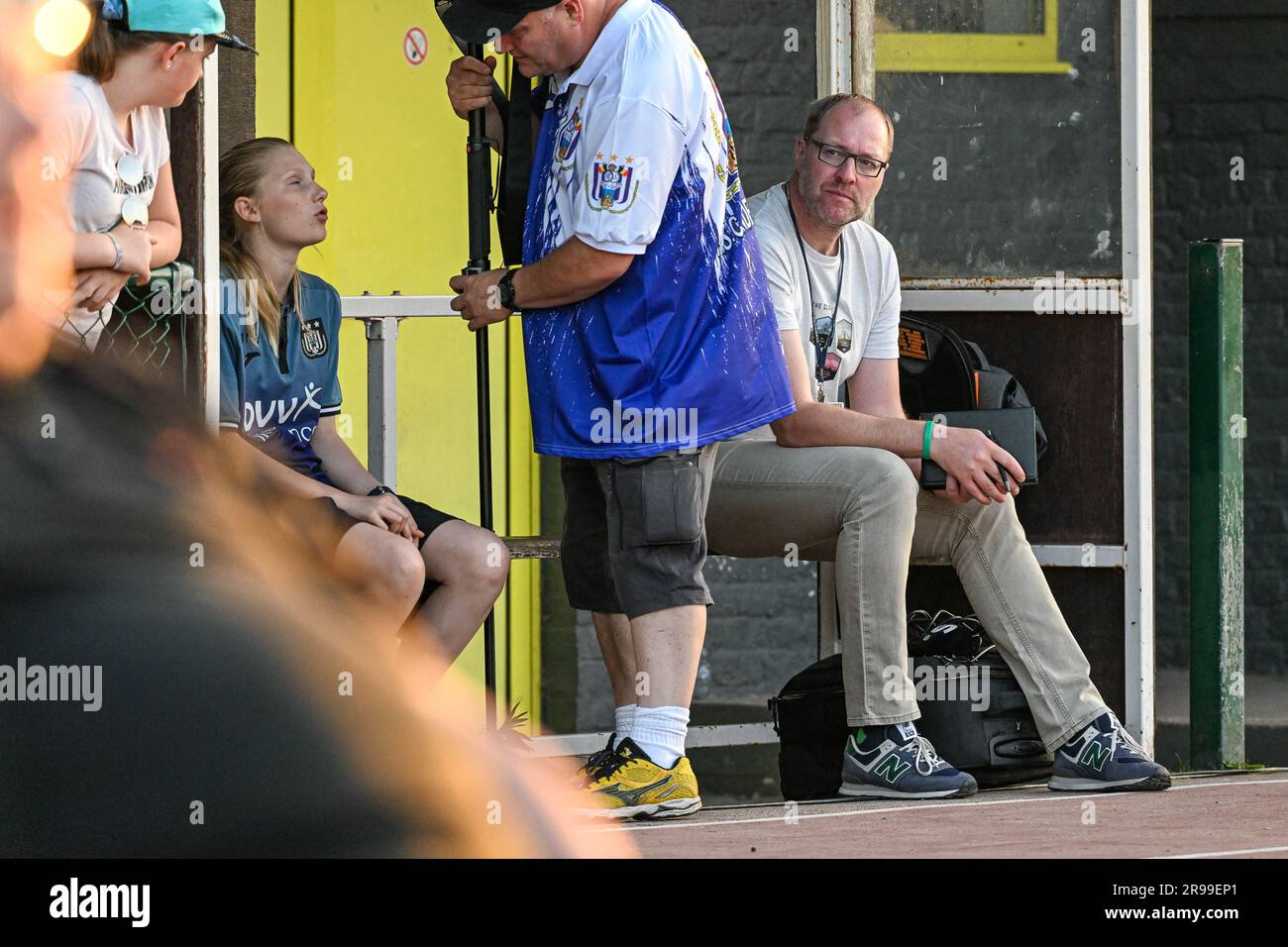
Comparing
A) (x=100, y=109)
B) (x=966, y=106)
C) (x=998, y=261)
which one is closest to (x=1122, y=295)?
(x=998, y=261)

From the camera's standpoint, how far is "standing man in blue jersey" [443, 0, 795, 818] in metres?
3.22

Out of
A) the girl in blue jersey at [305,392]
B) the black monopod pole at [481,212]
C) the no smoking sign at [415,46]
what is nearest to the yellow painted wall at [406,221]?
the no smoking sign at [415,46]

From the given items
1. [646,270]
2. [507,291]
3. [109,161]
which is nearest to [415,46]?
[507,291]

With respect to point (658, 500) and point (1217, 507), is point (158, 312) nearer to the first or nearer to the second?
point (658, 500)

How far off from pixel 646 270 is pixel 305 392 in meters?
0.88

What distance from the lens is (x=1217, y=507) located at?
462 centimetres

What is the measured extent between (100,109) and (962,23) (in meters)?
2.53

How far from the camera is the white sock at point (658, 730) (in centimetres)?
323

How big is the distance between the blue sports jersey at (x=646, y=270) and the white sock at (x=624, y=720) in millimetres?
463

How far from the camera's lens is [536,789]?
2.07ft

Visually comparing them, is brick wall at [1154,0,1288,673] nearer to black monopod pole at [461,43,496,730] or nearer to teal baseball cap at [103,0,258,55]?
black monopod pole at [461,43,496,730]

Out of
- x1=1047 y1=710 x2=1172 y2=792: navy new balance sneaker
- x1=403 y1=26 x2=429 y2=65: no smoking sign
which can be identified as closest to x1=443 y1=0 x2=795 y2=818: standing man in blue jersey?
x1=1047 y1=710 x2=1172 y2=792: navy new balance sneaker

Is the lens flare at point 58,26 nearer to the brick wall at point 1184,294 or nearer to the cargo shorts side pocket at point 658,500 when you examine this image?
the cargo shorts side pocket at point 658,500
